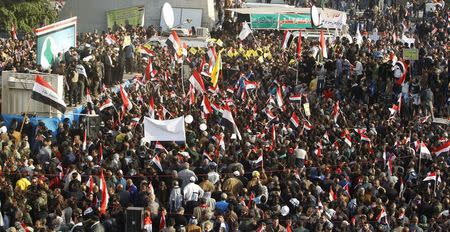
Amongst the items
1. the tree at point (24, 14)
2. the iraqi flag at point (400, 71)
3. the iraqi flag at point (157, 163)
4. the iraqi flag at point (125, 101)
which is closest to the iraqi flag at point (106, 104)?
the iraqi flag at point (125, 101)

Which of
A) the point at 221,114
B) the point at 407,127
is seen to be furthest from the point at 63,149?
the point at 407,127

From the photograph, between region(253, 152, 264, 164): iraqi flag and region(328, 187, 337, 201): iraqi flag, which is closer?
region(328, 187, 337, 201): iraqi flag

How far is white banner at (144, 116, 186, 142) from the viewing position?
2662 cm

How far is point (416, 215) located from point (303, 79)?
13643 mm

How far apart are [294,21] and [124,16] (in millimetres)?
6538

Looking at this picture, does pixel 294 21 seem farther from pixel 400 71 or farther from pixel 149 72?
pixel 149 72

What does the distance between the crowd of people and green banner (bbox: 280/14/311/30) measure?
5.76 metres

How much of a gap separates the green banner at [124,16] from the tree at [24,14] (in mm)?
2601

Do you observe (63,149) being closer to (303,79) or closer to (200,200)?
(200,200)

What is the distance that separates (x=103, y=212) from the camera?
2312 centimetres

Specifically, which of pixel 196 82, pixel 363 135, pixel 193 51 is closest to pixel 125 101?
pixel 196 82

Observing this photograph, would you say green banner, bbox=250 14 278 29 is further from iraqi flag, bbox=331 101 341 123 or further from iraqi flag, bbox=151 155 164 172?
iraqi flag, bbox=151 155 164 172

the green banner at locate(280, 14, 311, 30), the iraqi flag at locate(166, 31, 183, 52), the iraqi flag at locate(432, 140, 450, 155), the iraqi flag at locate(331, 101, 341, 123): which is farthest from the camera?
the green banner at locate(280, 14, 311, 30)

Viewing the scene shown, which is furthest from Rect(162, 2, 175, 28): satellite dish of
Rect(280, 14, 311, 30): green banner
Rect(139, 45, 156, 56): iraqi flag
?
Rect(139, 45, 156, 56): iraqi flag
